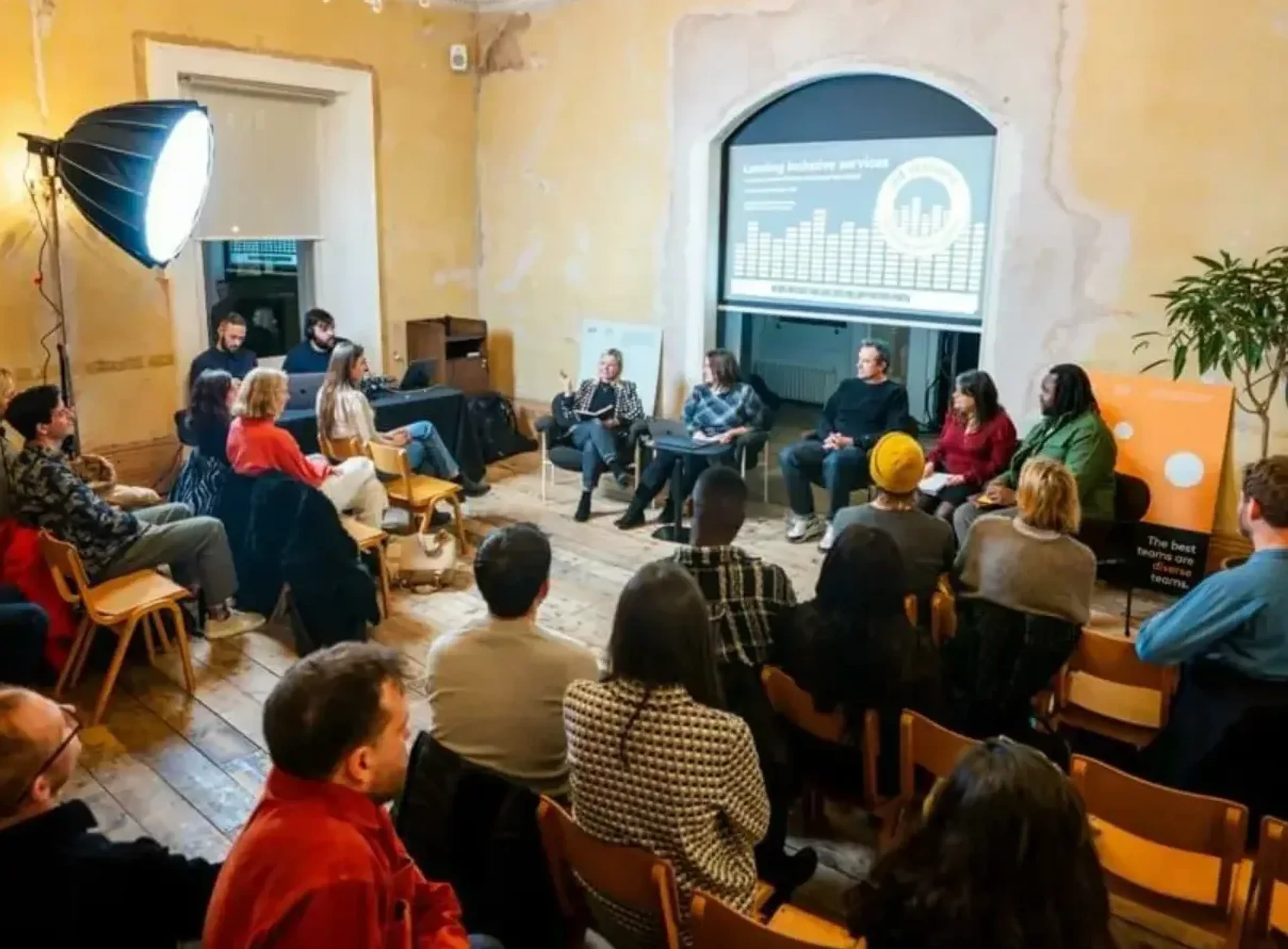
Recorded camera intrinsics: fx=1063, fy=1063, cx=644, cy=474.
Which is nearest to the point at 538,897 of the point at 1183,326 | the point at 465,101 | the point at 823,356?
the point at 1183,326

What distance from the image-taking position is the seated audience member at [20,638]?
10.8 feet

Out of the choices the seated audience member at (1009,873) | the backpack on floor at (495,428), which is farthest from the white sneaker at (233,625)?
the seated audience member at (1009,873)

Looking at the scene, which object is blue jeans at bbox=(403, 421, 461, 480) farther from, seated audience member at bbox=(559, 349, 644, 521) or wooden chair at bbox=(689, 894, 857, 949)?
wooden chair at bbox=(689, 894, 857, 949)

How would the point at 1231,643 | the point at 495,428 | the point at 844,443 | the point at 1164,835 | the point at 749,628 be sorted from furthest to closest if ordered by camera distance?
the point at 495,428 < the point at 844,443 < the point at 749,628 < the point at 1231,643 < the point at 1164,835

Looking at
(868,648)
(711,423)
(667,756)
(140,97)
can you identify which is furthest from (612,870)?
(140,97)

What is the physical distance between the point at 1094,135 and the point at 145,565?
452 centimetres

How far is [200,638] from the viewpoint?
434 cm

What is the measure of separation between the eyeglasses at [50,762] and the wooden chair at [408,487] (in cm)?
341

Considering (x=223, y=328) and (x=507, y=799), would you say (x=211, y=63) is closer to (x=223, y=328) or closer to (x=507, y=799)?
(x=223, y=328)

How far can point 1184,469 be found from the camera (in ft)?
16.0

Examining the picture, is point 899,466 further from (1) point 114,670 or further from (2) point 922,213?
(2) point 922,213

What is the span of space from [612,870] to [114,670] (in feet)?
8.11

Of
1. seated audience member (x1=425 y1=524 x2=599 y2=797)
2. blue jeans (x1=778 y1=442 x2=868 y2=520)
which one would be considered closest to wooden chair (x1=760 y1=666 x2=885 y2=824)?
seated audience member (x1=425 y1=524 x2=599 y2=797)

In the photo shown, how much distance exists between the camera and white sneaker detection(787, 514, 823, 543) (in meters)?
5.80
